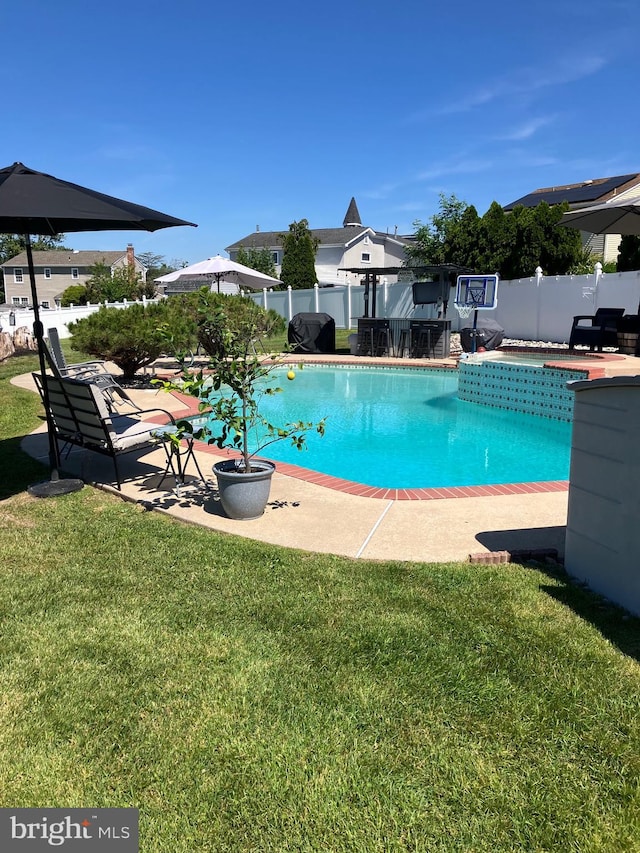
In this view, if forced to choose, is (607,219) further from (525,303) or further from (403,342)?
(525,303)

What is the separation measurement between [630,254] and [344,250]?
27467 mm

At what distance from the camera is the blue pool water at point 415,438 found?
687cm

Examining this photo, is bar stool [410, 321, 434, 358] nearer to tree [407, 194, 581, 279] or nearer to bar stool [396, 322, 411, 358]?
bar stool [396, 322, 411, 358]

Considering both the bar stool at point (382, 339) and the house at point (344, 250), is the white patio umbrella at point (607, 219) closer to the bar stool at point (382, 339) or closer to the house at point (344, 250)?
the bar stool at point (382, 339)

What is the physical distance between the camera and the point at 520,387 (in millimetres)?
10320

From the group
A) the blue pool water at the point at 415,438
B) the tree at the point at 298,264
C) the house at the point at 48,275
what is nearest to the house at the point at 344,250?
the tree at the point at 298,264

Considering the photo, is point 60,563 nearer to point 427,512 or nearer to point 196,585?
point 196,585

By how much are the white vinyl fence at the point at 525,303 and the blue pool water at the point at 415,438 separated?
223 inches

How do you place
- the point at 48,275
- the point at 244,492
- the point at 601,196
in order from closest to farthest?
the point at 244,492
the point at 601,196
the point at 48,275

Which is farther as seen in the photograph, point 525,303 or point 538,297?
point 525,303

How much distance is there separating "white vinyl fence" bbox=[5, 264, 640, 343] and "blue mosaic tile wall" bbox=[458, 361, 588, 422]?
6.96 m

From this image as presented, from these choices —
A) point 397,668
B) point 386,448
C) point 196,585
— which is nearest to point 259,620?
point 196,585

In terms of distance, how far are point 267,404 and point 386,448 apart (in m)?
3.93

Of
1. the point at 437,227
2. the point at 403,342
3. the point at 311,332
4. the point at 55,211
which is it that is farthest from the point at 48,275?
the point at 55,211
